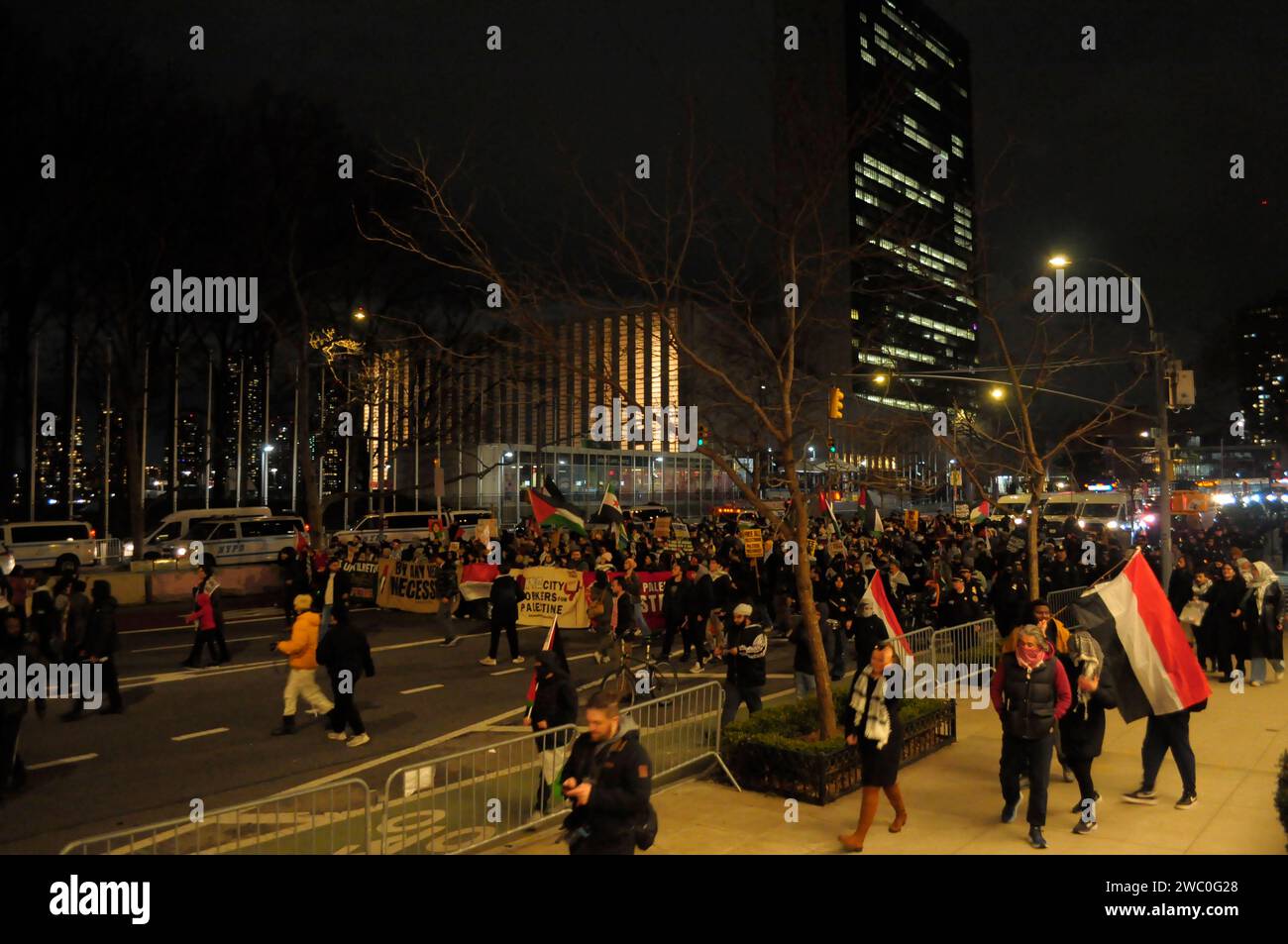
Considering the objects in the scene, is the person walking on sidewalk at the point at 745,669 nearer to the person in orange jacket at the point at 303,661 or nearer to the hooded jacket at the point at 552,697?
the hooded jacket at the point at 552,697

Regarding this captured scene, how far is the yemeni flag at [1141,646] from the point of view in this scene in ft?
24.4

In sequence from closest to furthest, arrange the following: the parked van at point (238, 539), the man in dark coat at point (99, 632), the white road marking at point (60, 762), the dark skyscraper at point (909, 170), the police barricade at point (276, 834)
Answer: the police barricade at point (276, 834), the white road marking at point (60, 762), the dark skyscraper at point (909, 170), the man in dark coat at point (99, 632), the parked van at point (238, 539)

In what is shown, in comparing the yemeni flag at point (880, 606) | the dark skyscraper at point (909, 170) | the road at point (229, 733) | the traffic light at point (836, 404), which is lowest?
the road at point (229, 733)

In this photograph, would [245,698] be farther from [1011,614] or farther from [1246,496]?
[1246,496]

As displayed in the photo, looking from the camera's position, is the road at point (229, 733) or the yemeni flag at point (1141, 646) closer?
the yemeni flag at point (1141, 646)

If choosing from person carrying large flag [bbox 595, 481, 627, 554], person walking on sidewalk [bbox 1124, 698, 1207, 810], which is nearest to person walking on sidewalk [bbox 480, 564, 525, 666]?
person carrying large flag [bbox 595, 481, 627, 554]

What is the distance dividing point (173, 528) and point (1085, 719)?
→ 86.8ft

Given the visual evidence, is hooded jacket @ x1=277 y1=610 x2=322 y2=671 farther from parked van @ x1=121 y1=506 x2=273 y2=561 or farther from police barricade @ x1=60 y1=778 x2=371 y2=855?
parked van @ x1=121 y1=506 x2=273 y2=561

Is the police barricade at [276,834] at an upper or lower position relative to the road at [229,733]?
upper

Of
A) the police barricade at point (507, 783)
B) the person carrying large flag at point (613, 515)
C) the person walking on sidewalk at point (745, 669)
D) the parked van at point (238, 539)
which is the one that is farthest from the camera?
the parked van at point (238, 539)

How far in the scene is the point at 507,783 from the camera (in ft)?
25.5

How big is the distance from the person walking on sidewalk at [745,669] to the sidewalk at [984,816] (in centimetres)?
107

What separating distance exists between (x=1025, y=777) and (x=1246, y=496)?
237 feet

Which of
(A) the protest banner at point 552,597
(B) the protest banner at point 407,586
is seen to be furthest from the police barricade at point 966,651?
(B) the protest banner at point 407,586
